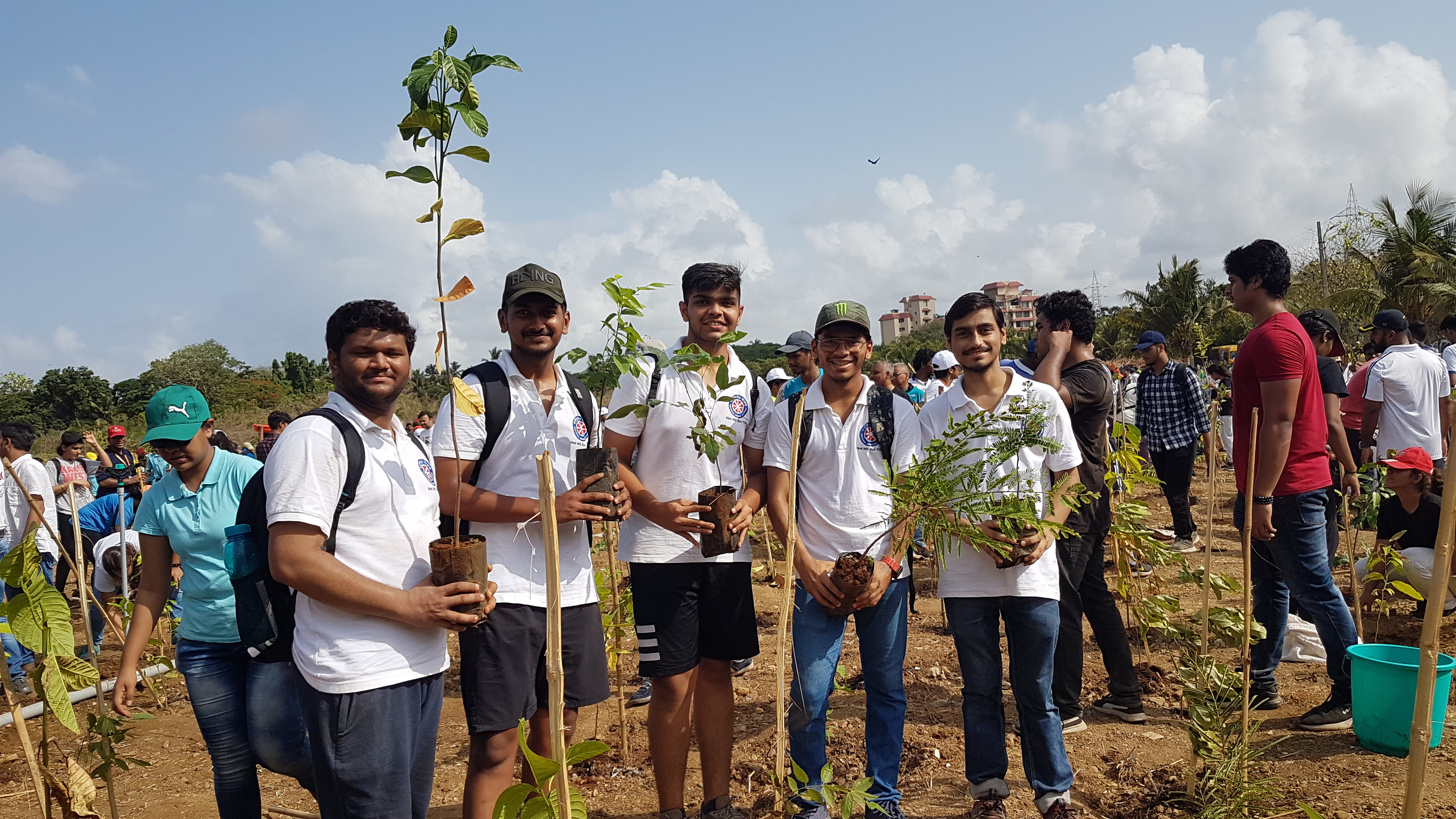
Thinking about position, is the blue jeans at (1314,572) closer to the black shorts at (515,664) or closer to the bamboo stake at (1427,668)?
the bamboo stake at (1427,668)

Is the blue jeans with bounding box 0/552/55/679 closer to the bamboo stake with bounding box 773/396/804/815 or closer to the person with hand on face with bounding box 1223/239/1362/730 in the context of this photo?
the bamboo stake with bounding box 773/396/804/815

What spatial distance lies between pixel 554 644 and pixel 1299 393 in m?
3.52

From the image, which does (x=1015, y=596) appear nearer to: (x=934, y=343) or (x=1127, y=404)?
(x=1127, y=404)

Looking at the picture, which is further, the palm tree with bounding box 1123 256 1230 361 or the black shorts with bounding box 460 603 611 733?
the palm tree with bounding box 1123 256 1230 361

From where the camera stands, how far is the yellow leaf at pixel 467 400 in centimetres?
199

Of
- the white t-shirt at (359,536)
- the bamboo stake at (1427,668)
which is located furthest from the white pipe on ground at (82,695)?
the bamboo stake at (1427,668)

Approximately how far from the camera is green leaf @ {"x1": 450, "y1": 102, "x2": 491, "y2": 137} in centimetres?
190

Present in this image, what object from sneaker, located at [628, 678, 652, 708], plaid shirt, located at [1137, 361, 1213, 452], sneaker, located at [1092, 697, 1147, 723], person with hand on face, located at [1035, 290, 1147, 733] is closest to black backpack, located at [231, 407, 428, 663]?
sneaker, located at [628, 678, 652, 708]

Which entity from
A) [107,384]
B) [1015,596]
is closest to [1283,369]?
[1015,596]

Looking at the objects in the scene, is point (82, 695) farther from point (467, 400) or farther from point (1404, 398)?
point (1404, 398)

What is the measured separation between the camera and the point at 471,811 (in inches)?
102

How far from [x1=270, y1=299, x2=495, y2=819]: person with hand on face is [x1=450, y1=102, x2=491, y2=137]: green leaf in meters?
0.61

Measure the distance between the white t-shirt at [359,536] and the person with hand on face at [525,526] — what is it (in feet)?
0.91

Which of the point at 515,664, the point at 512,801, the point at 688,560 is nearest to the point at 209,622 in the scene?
the point at 515,664
